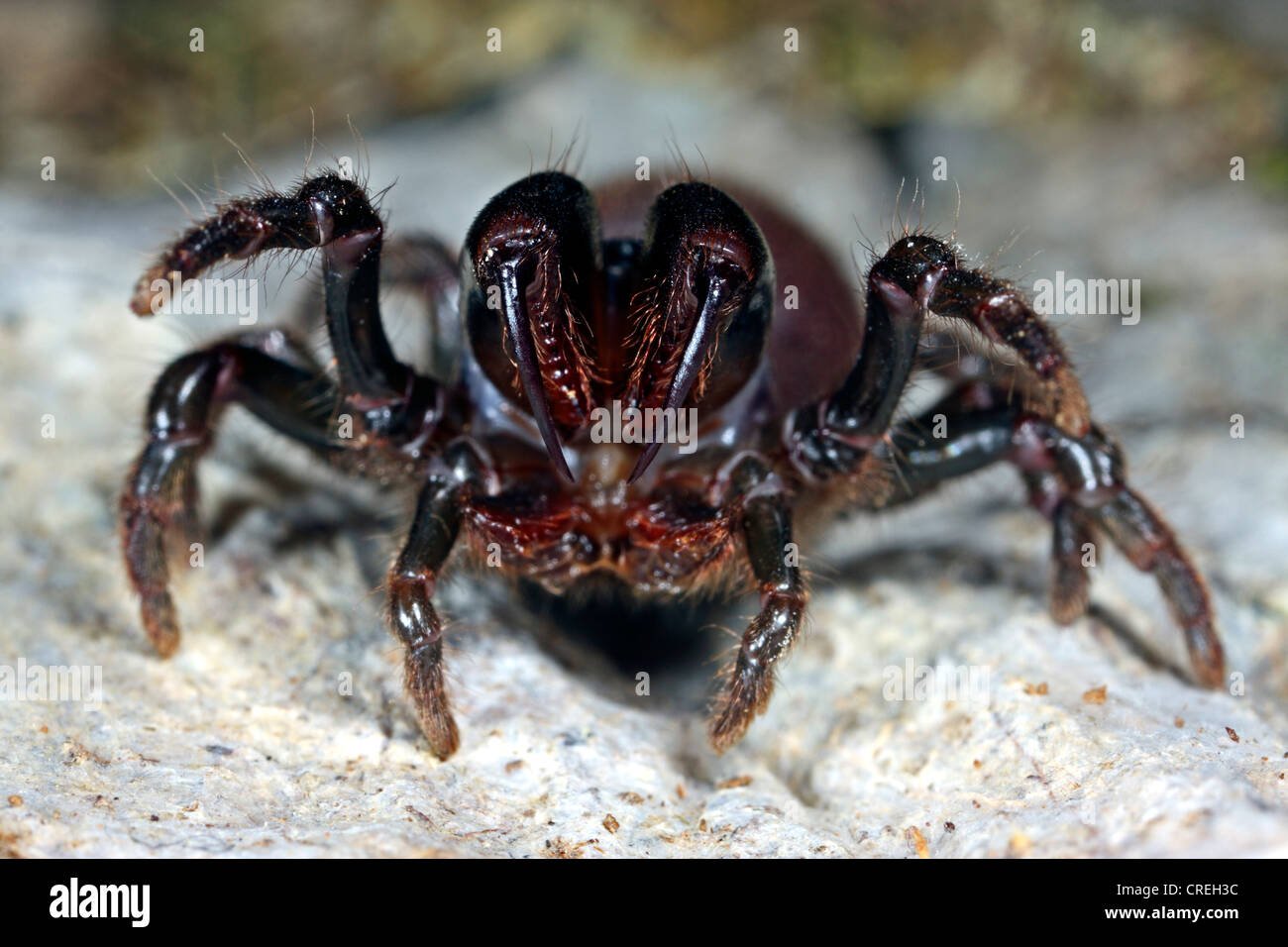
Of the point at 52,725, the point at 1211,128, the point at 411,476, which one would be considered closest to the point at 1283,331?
the point at 1211,128

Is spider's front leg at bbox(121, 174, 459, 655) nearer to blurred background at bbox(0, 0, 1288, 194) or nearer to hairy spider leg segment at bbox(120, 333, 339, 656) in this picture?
hairy spider leg segment at bbox(120, 333, 339, 656)

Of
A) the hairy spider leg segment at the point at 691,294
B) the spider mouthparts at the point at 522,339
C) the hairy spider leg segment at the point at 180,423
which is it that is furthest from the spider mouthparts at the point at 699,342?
the hairy spider leg segment at the point at 180,423

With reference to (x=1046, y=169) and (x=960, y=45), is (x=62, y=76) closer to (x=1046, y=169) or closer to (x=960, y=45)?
(x=960, y=45)

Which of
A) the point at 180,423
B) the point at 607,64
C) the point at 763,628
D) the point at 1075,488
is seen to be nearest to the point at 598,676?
the point at 763,628

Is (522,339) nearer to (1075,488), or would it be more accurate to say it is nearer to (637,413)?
(637,413)

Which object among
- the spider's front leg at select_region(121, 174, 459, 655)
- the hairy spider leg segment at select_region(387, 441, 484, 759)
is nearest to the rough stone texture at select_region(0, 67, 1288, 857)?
the hairy spider leg segment at select_region(387, 441, 484, 759)

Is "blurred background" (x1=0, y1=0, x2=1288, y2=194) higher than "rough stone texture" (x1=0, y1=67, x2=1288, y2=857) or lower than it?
higher
